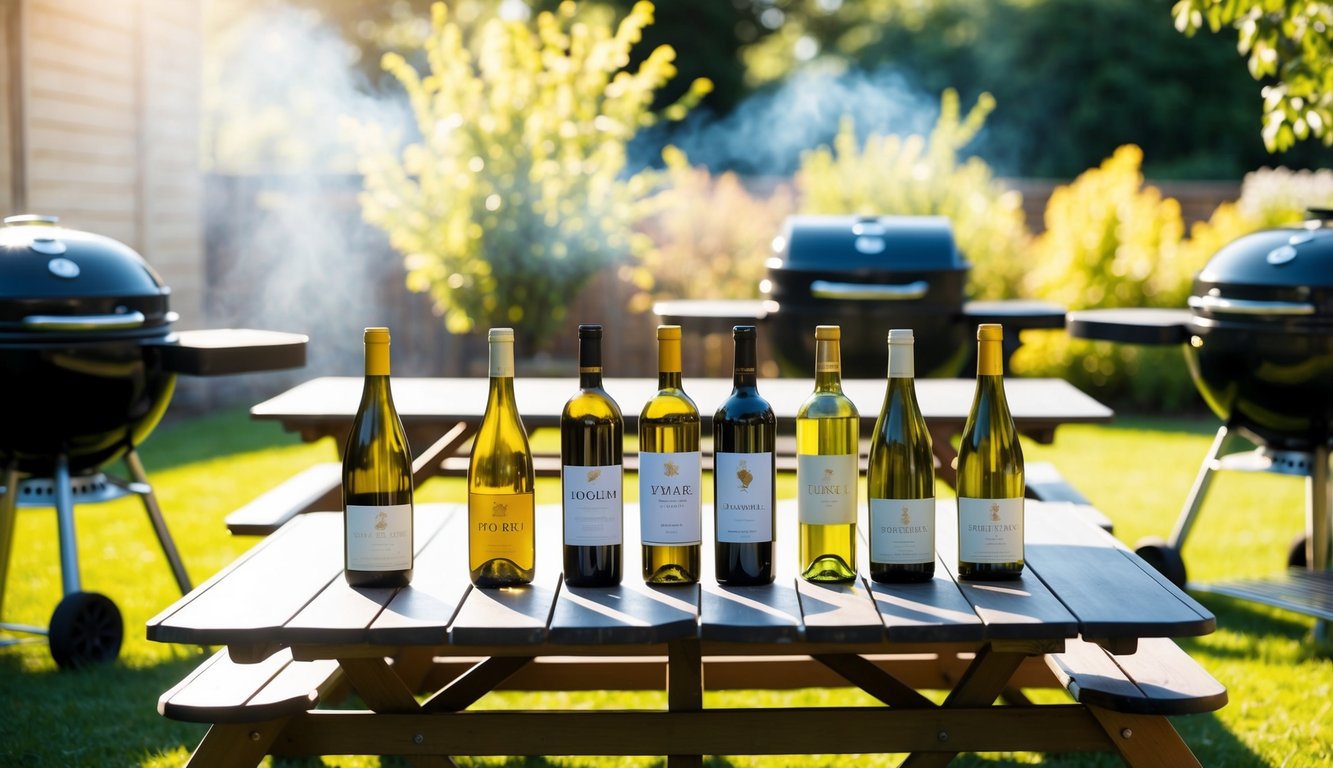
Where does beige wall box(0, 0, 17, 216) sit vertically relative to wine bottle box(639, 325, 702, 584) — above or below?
above

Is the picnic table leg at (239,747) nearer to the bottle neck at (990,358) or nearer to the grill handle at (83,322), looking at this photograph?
the bottle neck at (990,358)

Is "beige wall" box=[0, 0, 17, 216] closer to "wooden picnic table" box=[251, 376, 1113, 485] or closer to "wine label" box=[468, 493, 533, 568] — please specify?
"wooden picnic table" box=[251, 376, 1113, 485]

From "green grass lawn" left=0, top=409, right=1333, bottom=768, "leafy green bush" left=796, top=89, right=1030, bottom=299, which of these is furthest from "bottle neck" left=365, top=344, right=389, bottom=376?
"leafy green bush" left=796, top=89, right=1030, bottom=299

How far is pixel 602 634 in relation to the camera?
1.84 m

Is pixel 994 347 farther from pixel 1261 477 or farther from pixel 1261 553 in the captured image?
pixel 1261 477

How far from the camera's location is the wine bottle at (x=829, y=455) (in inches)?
78.7

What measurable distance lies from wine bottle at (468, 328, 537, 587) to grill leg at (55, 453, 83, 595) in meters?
2.45

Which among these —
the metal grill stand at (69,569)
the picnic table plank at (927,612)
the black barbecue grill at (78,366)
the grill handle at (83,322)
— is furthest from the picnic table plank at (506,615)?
the metal grill stand at (69,569)

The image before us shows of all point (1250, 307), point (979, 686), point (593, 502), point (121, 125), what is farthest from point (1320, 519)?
point (121, 125)

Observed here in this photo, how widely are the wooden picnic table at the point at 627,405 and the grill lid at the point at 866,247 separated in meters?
1.00

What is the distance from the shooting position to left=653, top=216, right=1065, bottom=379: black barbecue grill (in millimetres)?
5270

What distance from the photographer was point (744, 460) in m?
1.96

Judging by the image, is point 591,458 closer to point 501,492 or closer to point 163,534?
point 501,492

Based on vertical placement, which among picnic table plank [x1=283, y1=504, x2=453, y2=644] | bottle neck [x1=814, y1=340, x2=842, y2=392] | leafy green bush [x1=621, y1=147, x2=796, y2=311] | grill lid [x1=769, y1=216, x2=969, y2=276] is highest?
leafy green bush [x1=621, y1=147, x2=796, y2=311]
